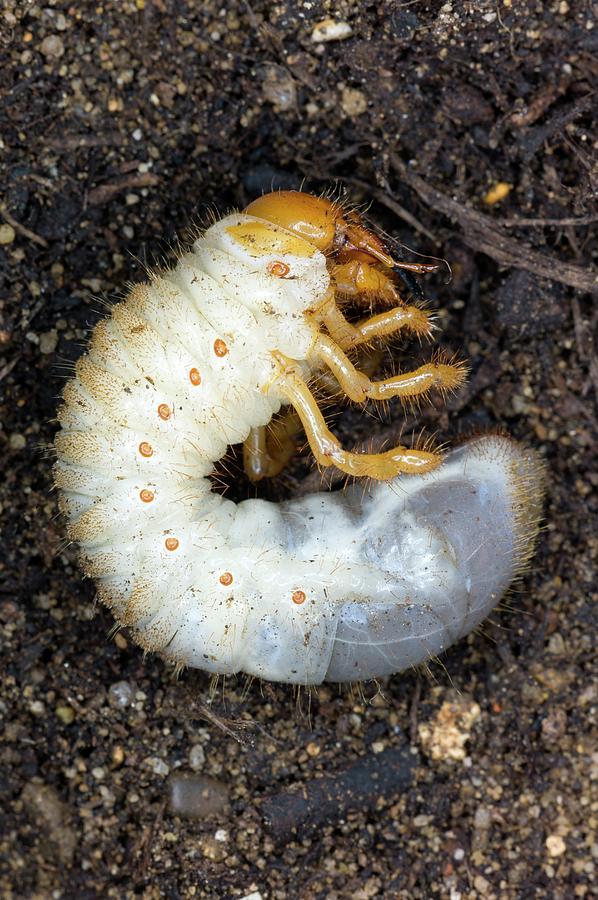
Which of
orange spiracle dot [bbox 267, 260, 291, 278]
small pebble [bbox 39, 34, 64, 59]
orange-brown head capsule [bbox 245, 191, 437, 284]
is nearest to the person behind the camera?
orange spiracle dot [bbox 267, 260, 291, 278]

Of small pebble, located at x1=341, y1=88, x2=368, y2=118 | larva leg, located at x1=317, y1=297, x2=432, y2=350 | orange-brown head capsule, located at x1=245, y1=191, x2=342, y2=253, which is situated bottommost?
larva leg, located at x1=317, y1=297, x2=432, y2=350

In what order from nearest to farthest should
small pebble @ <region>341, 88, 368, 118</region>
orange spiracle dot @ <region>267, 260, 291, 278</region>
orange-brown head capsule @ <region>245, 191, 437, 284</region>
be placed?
orange spiracle dot @ <region>267, 260, 291, 278</region> → orange-brown head capsule @ <region>245, 191, 437, 284</region> → small pebble @ <region>341, 88, 368, 118</region>

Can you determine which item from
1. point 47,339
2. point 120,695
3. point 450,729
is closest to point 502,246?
point 47,339

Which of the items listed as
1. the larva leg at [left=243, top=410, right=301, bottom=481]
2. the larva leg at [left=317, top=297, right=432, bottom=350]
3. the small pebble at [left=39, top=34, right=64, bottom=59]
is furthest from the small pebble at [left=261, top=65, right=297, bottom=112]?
the larva leg at [left=243, top=410, right=301, bottom=481]

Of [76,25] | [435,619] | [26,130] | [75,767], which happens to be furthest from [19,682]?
[76,25]

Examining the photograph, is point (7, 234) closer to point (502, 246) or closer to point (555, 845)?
point (502, 246)

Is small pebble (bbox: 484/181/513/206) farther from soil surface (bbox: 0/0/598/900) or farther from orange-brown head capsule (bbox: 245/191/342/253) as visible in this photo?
orange-brown head capsule (bbox: 245/191/342/253)

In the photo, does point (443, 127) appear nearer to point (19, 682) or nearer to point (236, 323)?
point (236, 323)
